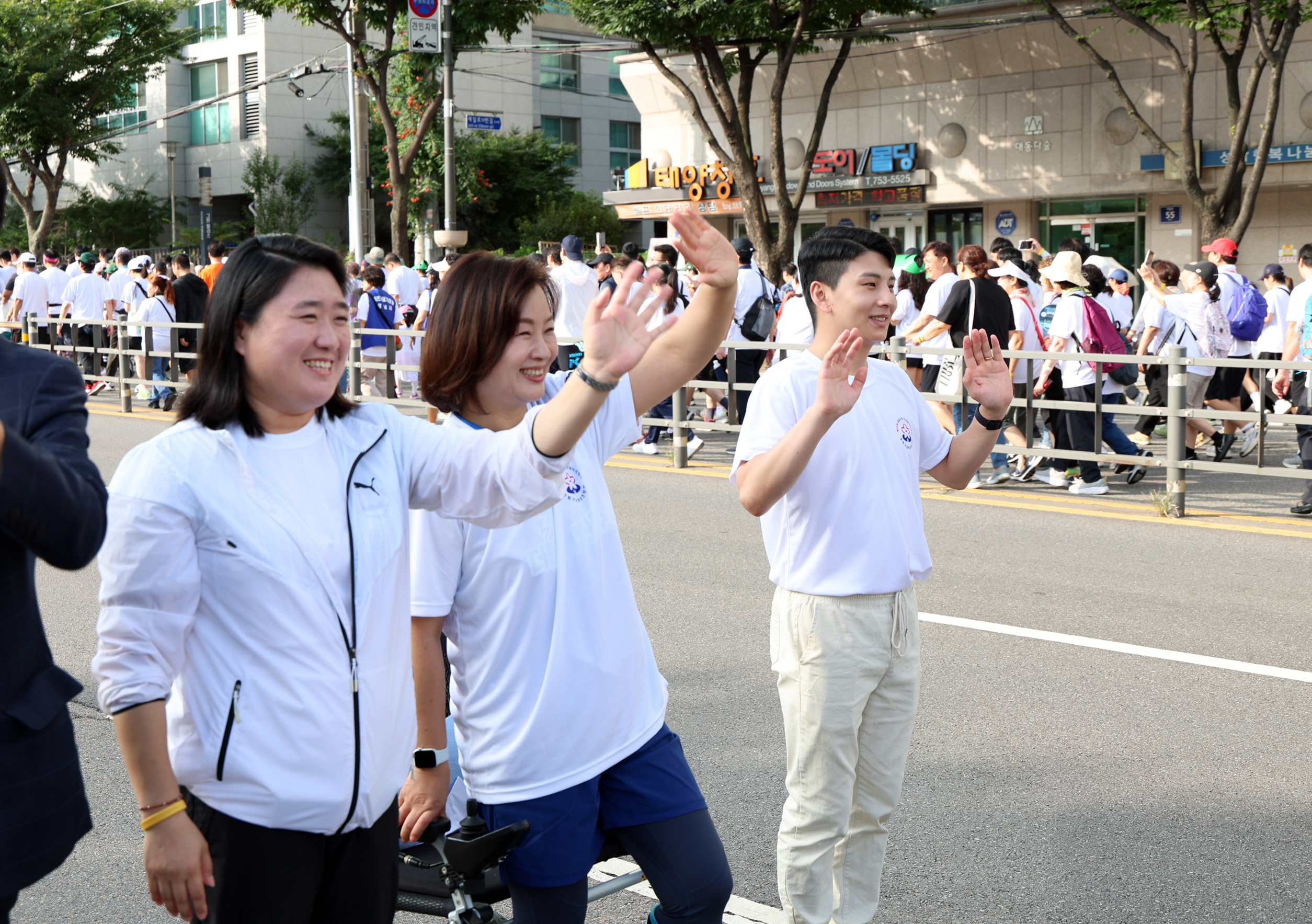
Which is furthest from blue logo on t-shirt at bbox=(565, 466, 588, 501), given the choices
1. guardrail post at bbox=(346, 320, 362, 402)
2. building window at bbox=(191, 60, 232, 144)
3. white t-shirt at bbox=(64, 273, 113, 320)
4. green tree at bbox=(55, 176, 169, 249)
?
green tree at bbox=(55, 176, 169, 249)

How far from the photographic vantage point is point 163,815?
2113mm

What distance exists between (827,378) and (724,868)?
1.08 m

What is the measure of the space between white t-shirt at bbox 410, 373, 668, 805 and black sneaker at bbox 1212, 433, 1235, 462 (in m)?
9.76

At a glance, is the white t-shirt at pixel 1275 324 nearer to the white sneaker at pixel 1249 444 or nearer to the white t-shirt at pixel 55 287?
the white sneaker at pixel 1249 444

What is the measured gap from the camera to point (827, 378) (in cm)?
300

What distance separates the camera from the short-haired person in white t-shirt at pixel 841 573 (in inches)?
123

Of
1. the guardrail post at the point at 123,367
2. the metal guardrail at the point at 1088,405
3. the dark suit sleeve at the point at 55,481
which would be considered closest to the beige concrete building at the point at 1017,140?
the metal guardrail at the point at 1088,405

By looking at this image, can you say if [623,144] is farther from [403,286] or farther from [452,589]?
[452,589]

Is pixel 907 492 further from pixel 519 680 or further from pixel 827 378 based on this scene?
pixel 519 680

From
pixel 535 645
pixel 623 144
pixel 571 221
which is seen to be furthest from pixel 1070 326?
pixel 623 144

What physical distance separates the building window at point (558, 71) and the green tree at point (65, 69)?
1488 centimetres

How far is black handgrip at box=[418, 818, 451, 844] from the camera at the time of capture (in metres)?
2.68

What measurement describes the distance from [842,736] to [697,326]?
103 centimetres

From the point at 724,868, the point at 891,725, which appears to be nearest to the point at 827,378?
the point at 891,725
